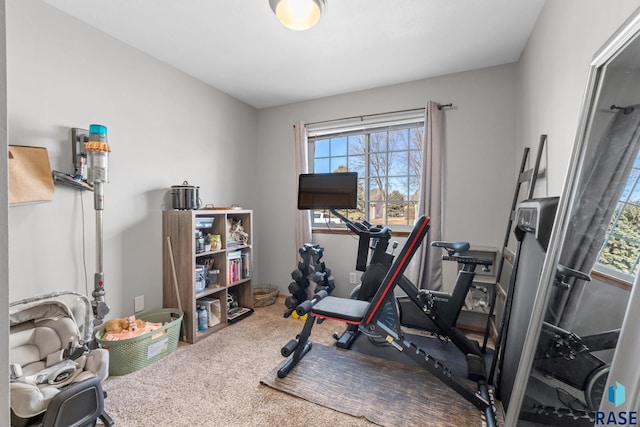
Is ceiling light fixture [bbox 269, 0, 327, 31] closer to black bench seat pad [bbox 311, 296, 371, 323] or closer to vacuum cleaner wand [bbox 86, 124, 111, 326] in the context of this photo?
vacuum cleaner wand [bbox 86, 124, 111, 326]

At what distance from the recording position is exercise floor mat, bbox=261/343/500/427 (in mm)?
1490

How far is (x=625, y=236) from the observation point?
85 cm

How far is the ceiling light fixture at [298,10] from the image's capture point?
1.53 m

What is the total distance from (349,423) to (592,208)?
4.98 feet

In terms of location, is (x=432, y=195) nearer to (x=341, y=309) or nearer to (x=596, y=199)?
(x=341, y=309)

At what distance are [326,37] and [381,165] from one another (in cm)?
146

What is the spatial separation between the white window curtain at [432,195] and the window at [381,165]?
19cm

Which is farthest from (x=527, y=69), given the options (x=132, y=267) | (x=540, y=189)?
(x=132, y=267)

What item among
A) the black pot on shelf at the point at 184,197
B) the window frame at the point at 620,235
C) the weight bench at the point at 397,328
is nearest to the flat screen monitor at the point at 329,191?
the weight bench at the point at 397,328

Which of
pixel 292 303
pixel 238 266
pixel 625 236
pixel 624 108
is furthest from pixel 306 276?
pixel 624 108

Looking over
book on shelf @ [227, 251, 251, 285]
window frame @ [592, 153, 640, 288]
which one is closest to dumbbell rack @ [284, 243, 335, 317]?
book on shelf @ [227, 251, 251, 285]

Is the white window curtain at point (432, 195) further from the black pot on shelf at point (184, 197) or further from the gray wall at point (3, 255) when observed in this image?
the gray wall at point (3, 255)

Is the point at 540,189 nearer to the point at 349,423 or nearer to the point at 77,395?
the point at 349,423

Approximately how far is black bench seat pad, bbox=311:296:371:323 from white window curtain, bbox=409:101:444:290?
0.98 m
